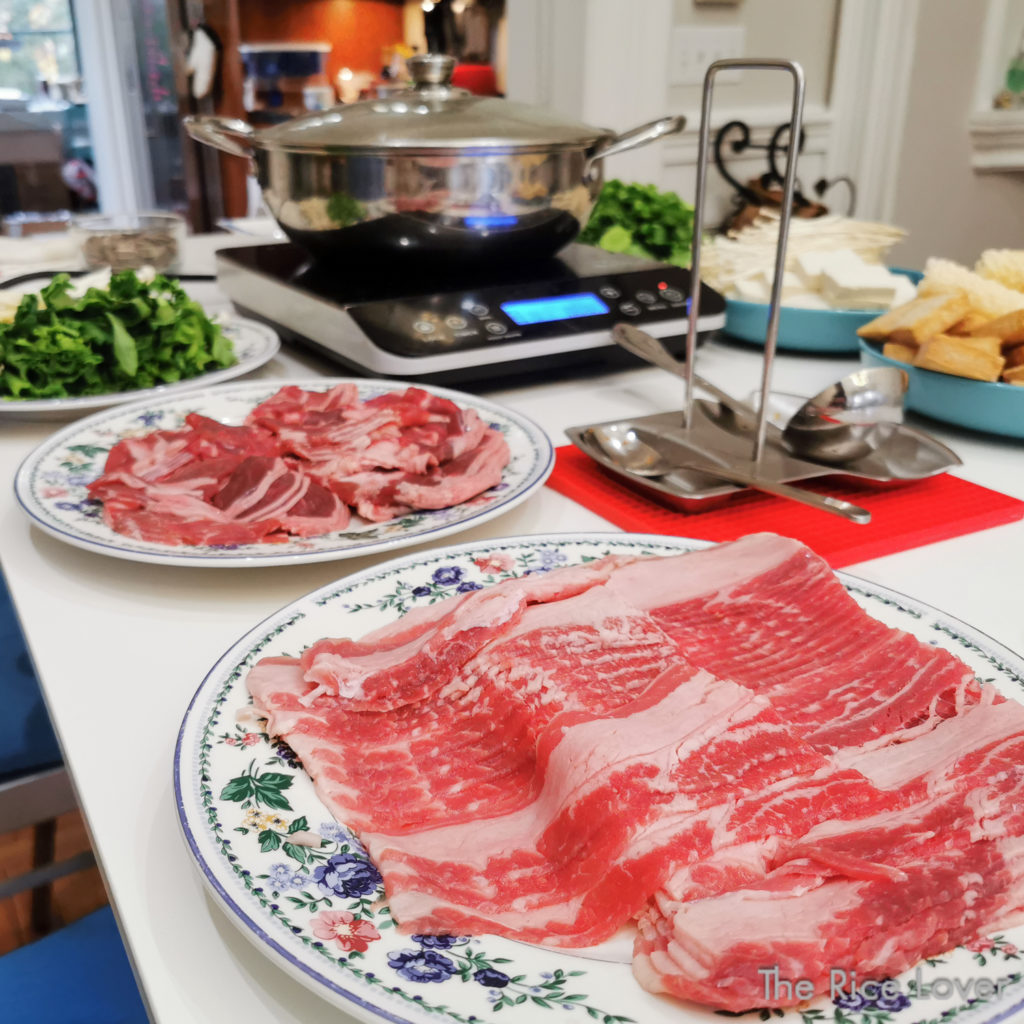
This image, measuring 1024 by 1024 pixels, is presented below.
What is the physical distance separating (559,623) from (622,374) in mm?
828

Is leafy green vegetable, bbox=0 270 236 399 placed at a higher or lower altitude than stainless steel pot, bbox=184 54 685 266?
lower

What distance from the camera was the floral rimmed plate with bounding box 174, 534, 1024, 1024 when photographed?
15.9 inches

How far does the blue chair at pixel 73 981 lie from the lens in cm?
88

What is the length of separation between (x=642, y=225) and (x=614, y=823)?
137 centimetres

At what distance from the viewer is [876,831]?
492 mm

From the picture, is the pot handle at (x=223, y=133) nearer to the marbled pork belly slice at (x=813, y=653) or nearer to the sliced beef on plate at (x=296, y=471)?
the sliced beef on plate at (x=296, y=471)

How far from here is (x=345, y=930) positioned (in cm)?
44

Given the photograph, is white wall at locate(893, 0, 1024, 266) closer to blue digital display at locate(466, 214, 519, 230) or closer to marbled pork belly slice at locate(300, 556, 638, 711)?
blue digital display at locate(466, 214, 519, 230)

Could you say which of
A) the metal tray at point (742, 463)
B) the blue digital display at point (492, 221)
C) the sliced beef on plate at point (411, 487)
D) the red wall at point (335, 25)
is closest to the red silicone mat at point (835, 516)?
the metal tray at point (742, 463)

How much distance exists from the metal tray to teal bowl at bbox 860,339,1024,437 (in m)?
0.11

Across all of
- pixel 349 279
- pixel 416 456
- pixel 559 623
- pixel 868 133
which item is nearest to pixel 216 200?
pixel 868 133

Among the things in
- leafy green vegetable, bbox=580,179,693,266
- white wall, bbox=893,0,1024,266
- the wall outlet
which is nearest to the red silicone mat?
leafy green vegetable, bbox=580,179,693,266

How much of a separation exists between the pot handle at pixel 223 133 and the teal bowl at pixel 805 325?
0.71 m

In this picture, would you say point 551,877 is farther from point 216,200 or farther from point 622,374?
point 216,200
